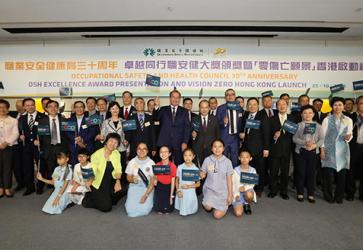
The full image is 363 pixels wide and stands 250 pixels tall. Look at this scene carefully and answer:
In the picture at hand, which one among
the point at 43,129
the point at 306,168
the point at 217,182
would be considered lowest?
the point at 217,182

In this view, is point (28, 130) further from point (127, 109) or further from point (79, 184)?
point (127, 109)

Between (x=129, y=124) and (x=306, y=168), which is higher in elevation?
(x=129, y=124)

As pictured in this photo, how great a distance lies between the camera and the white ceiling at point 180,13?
3748mm

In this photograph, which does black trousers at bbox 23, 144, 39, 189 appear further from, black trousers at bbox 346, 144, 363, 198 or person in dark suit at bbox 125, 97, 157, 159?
black trousers at bbox 346, 144, 363, 198

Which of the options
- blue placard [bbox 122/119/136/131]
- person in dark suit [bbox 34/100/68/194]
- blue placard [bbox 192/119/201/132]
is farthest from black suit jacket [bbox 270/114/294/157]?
person in dark suit [bbox 34/100/68/194]

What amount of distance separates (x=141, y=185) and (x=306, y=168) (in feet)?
7.57

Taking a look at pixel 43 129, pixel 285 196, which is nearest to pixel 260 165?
pixel 285 196

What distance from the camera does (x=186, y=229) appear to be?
9.35ft

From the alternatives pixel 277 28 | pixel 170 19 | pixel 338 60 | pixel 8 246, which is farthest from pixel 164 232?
pixel 338 60

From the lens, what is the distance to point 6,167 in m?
3.84

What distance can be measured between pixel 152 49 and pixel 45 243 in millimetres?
3963

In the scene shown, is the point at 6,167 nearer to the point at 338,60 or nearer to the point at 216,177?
the point at 216,177

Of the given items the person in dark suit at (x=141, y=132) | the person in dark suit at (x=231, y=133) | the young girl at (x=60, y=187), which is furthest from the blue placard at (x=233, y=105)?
the young girl at (x=60, y=187)

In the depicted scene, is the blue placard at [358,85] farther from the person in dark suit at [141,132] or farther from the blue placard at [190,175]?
the person in dark suit at [141,132]
